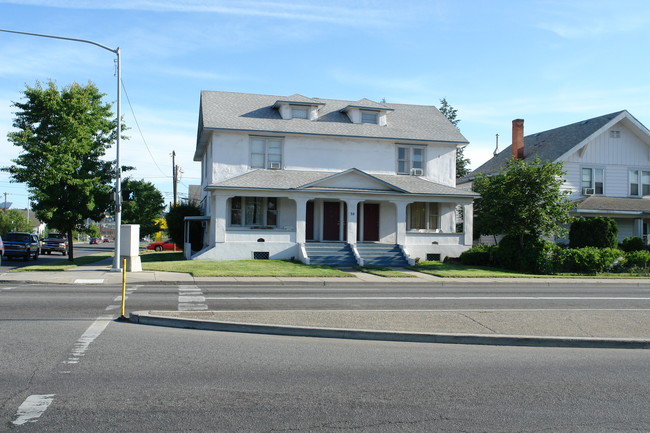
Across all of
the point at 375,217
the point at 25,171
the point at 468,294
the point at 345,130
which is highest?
the point at 345,130

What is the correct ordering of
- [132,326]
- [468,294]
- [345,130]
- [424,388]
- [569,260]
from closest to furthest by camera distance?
[424,388] < [132,326] < [468,294] < [569,260] < [345,130]

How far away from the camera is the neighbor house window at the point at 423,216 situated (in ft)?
112

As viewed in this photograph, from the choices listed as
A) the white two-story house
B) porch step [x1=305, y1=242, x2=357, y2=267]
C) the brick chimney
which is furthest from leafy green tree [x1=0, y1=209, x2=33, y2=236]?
the brick chimney

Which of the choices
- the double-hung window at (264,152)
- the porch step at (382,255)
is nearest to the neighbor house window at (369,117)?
the double-hung window at (264,152)

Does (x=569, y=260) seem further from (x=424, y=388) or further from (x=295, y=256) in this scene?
(x=424, y=388)

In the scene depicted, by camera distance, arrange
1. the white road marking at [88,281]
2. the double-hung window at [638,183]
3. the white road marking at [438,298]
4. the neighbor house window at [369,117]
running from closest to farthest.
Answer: the white road marking at [438,298], the white road marking at [88,281], the neighbor house window at [369,117], the double-hung window at [638,183]

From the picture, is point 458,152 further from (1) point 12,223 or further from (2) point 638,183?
(1) point 12,223

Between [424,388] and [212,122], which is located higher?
[212,122]

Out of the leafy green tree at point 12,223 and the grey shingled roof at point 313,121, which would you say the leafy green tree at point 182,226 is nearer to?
the grey shingled roof at point 313,121

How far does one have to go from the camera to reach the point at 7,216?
3351 inches

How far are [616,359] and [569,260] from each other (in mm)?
20256

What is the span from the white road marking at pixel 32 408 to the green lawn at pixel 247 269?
16.5 m

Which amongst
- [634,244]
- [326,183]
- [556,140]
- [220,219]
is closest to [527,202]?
[634,244]

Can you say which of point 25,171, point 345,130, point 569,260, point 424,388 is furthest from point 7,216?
point 424,388
